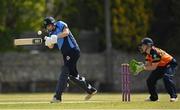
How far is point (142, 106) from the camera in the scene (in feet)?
55.3

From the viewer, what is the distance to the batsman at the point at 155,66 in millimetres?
18859

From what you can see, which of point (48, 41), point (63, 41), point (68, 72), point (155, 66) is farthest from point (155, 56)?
Answer: point (48, 41)

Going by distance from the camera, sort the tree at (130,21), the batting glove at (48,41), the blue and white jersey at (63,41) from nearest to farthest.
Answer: the batting glove at (48,41), the blue and white jersey at (63,41), the tree at (130,21)

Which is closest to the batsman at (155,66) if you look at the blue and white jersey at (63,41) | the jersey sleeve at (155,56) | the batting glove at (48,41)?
the jersey sleeve at (155,56)

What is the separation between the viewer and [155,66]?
19.0 meters

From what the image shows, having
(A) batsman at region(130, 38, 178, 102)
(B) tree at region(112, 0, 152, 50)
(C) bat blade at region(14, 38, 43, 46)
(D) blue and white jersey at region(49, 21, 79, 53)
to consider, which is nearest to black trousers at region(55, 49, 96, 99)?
(D) blue and white jersey at region(49, 21, 79, 53)

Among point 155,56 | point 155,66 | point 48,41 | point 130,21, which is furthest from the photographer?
point 130,21

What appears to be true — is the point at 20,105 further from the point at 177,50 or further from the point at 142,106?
the point at 177,50

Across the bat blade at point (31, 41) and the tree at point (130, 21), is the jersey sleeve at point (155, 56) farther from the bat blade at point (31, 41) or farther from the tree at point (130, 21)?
the tree at point (130, 21)

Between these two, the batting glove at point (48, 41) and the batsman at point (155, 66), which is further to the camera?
the batsman at point (155, 66)

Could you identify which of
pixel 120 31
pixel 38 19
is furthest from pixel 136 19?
pixel 38 19

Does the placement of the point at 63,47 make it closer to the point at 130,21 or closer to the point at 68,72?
the point at 68,72

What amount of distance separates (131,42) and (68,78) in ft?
68.8

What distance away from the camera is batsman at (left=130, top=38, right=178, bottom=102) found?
18859mm
